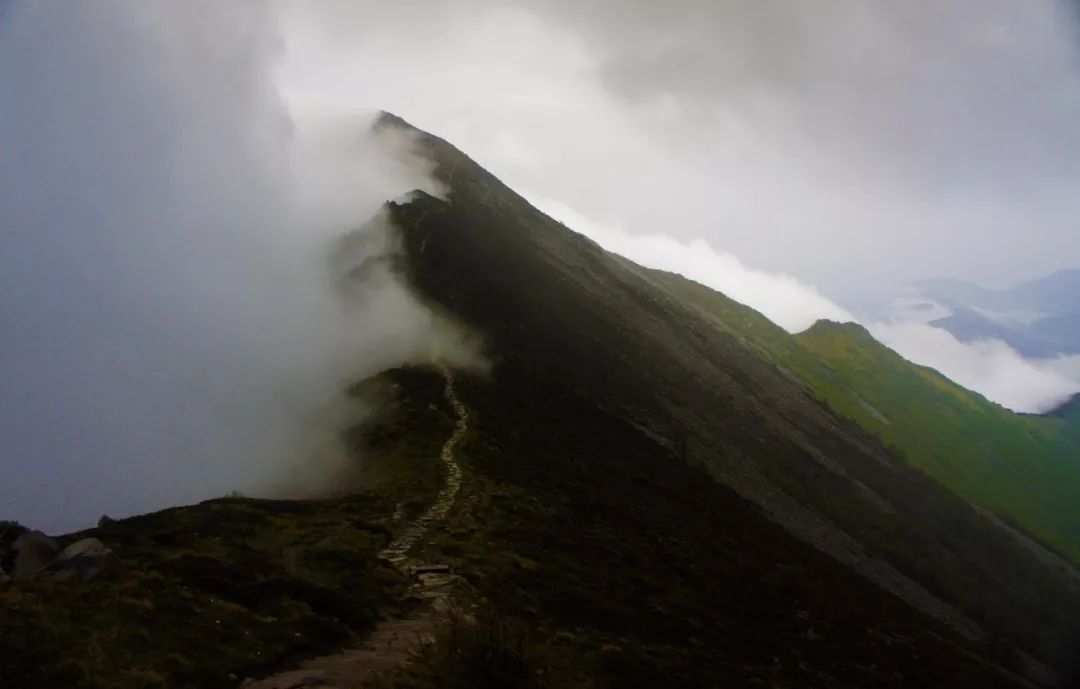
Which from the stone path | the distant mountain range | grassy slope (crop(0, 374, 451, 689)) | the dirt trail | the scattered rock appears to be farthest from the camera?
the stone path

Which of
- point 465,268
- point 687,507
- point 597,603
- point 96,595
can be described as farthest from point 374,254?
point 96,595

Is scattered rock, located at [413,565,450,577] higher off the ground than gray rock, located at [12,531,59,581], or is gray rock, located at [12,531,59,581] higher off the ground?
gray rock, located at [12,531,59,581]

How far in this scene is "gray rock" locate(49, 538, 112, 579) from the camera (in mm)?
20484

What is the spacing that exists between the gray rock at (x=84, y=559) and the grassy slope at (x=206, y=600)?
34 centimetres

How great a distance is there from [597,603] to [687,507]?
28961 millimetres

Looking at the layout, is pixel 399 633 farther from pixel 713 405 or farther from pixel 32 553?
pixel 713 405

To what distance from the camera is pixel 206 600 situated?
20.5 m

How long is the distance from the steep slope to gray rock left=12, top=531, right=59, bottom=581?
171 feet

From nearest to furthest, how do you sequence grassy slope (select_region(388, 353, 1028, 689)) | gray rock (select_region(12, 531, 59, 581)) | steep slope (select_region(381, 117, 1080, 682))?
gray rock (select_region(12, 531, 59, 581)) → grassy slope (select_region(388, 353, 1028, 689)) → steep slope (select_region(381, 117, 1080, 682))

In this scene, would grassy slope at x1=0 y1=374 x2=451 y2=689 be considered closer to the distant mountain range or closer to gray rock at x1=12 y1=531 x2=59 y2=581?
the distant mountain range

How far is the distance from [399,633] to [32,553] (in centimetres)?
1141

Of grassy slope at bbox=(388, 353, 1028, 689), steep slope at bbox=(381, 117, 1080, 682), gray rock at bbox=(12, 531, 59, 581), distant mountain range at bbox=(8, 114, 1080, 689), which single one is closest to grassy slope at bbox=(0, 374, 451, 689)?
distant mountain range at bbox=(8, 114, 1080, 689)

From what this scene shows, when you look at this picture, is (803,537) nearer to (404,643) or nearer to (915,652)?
(915,652)

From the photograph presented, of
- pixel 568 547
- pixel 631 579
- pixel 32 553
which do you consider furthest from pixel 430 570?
pixel 32 553
